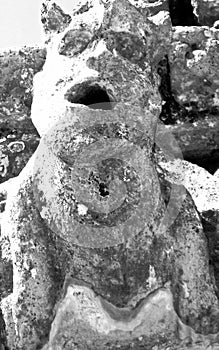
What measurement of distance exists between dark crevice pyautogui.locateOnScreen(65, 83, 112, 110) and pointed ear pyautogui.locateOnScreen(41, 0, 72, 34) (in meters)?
0.31

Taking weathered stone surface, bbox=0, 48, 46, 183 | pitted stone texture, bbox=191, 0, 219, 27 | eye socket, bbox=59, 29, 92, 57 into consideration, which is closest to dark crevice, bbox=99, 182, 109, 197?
eye socket, bbox=59, 29, 92, 57

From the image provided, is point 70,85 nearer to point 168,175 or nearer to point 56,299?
point 168,175

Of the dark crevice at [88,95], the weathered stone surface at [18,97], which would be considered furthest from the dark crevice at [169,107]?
→ the dark crevice at [88,95]

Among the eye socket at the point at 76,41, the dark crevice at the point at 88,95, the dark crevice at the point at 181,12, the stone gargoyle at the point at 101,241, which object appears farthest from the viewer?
the dark crevice at the point at 181,12

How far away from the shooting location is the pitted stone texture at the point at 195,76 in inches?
113

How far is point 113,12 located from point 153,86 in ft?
0.87

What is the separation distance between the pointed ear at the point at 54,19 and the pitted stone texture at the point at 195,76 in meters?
0.53

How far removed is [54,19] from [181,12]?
42.4 inches

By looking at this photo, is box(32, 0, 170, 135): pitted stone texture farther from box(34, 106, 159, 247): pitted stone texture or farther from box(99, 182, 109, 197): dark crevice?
box(99, 182, 109, 197): dark crevice

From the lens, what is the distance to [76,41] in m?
2.39

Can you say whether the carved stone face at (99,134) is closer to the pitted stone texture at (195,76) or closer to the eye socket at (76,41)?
the eye socket at (76,41)

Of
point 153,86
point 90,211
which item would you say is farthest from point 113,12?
point 90,211

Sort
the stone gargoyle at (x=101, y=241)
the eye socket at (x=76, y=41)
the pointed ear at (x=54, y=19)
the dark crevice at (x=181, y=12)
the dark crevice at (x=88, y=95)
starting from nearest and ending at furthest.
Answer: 1. the stone gargoyle at (x=101, y=241)
2. the dark crevice at (x=88, y=95)
3. the eye socket at (x=76, y=41)
4. the pointed ear at (x=54, y=19)
5. the dark crevice at (x=181, y=12)

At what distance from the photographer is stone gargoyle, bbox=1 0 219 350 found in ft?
7.08
